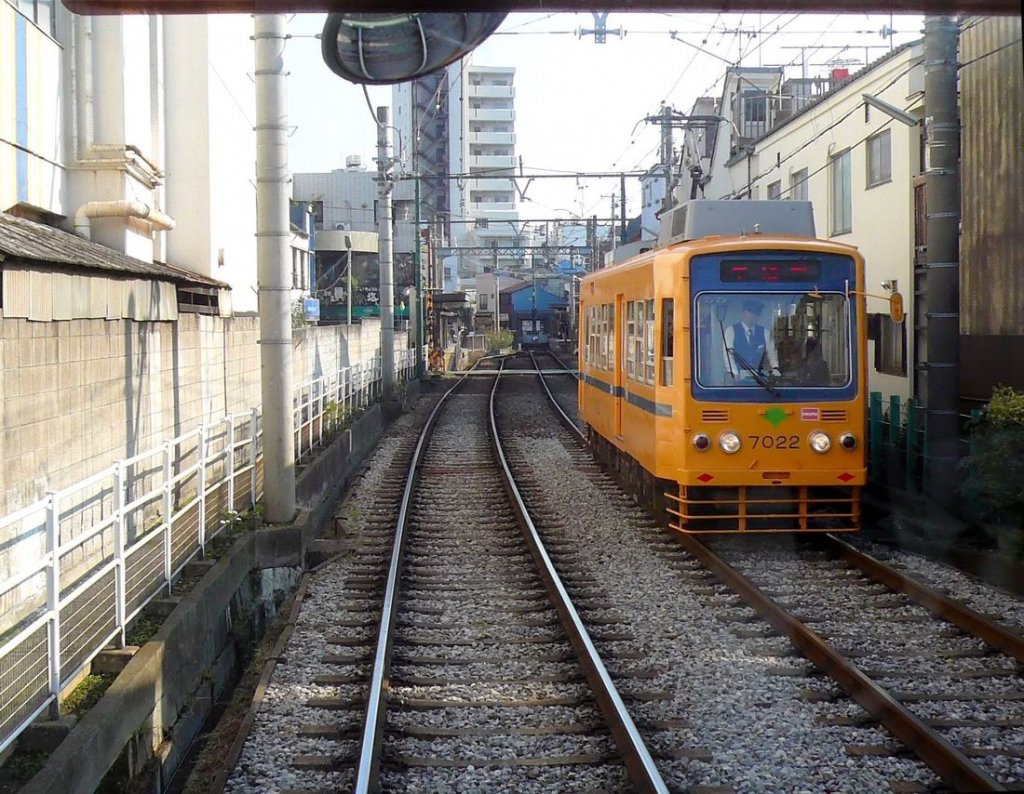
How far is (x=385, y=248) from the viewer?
78.4 ft

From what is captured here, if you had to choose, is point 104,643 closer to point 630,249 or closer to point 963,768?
point 963,768

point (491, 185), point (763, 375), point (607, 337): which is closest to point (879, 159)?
point (607, 337)

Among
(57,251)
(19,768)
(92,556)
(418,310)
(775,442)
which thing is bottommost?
(19,768)

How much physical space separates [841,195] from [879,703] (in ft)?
47.4

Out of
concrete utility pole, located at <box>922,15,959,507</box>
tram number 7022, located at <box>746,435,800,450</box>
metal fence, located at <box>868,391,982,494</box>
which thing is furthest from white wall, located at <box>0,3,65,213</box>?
metal fence, located at <box>868,391,982,494</box>

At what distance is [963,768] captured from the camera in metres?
4.86

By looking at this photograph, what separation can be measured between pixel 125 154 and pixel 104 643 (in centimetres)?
668

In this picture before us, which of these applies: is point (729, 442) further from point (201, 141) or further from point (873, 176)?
point (873, 176)

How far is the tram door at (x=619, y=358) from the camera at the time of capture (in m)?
12.9

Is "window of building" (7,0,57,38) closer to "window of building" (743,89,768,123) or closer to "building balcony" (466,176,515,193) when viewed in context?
"window of building" (743,89,768,123)

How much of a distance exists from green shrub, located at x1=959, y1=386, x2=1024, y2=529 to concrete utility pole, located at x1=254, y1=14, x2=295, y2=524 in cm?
594

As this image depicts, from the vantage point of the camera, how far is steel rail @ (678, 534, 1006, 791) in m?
4.87

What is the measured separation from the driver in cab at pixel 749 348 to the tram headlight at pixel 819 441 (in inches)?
24.8

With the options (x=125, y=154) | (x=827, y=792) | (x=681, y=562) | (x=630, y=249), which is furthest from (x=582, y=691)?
(x=630, y=249)
